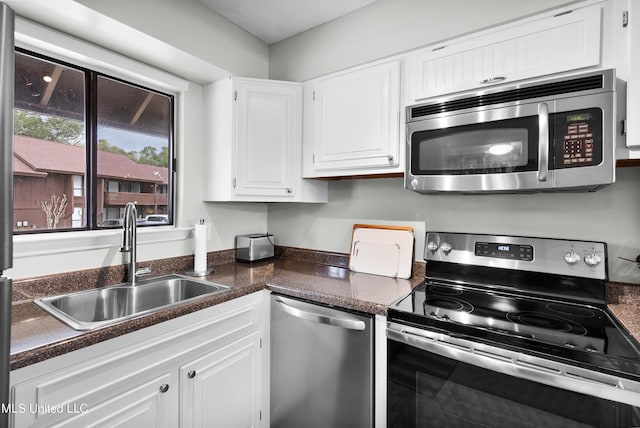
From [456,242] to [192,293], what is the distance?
1.48 meters

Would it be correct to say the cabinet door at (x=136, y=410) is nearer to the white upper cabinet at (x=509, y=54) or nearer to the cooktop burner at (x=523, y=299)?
the cooktop burner at (x=523, y=299)

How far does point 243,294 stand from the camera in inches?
61.6

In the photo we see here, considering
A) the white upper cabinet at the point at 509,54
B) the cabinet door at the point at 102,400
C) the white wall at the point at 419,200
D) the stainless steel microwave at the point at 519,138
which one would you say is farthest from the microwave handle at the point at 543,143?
the cabinet door at the point at 102,400

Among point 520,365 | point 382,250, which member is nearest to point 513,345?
point 520,365

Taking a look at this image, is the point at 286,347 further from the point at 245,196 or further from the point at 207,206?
the point at 207,206

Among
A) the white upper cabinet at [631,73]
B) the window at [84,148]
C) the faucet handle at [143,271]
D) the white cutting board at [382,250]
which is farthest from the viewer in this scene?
the white cutting board at [382,250]

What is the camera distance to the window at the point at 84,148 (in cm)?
145

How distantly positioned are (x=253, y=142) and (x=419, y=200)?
1111 millimetres

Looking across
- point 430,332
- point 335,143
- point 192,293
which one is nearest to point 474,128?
point 335,143

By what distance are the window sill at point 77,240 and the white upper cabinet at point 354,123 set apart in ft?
3.23

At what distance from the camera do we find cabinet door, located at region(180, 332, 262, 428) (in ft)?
4.33

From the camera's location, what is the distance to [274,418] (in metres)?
1.68

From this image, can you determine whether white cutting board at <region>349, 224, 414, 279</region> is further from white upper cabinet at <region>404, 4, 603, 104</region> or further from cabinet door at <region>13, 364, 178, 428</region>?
cabinet door at <region>13, 364, 178, 428</region>

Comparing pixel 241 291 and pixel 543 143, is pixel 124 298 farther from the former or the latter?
pixel 543 143
